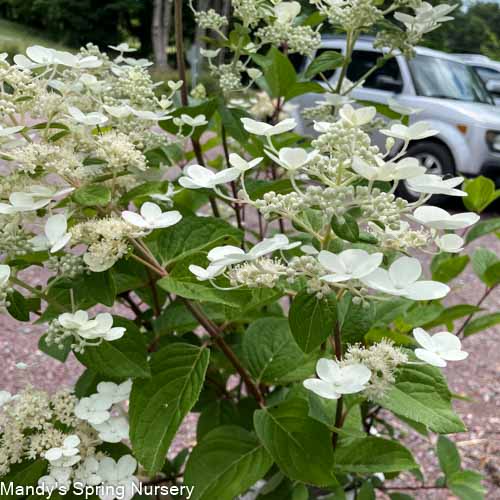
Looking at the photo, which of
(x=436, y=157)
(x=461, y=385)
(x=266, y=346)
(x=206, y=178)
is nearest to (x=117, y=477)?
(x=266, y=346)

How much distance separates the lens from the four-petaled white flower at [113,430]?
784mm

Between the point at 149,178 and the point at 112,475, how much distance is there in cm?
52

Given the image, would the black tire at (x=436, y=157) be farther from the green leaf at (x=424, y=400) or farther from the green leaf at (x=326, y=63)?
the green leaf at (x=424, y=400)

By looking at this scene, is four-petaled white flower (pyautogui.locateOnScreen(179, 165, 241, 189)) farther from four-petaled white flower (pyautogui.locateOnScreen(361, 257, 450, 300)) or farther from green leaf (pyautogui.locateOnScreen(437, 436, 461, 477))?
green leaf (pyautogui.locateOnScreen(437, 436, 461, 477))

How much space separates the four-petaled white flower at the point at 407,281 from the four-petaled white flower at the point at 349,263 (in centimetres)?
1

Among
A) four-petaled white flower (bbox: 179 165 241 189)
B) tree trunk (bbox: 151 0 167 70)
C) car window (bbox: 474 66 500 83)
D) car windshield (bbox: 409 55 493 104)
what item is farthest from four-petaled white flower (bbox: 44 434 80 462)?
tree trunk (bbox: 151 0 167 70)

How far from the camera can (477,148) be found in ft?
17.6

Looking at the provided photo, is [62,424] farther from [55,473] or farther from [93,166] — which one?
[93,166]

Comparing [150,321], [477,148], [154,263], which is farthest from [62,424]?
[477,148]

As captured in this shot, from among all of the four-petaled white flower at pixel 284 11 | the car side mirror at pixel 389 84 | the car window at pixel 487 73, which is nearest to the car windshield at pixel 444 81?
the car side mirror at pixel 389 84

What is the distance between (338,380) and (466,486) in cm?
79

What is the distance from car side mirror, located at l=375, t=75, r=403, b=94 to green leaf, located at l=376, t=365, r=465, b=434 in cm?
502

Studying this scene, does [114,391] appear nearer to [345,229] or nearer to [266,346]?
[266,346]

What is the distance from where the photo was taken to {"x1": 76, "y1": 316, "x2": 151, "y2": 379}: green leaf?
2.50ft
